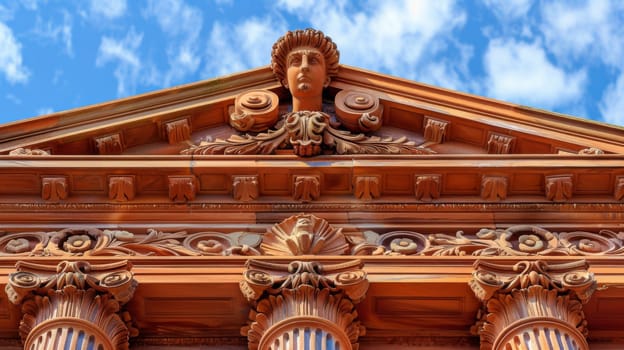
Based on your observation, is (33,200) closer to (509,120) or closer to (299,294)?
(299,294)

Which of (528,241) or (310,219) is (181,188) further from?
(528,241)

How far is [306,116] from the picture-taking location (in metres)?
18.0

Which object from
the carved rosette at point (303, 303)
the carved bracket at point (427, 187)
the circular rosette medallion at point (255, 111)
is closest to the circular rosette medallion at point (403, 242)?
the carved bracket at point (427, 187)

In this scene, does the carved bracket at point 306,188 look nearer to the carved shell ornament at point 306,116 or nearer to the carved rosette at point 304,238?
the carved shell ornament at point 306,116

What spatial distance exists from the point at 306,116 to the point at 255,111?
1020 mm

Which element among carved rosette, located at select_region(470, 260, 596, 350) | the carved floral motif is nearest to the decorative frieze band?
carved rosette, located at select_region(470, 260, 596, 350)

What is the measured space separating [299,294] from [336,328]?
671 millimetres

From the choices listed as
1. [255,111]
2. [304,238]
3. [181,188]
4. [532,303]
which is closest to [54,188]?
[181,188]

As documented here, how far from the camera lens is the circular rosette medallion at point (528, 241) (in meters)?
15.4

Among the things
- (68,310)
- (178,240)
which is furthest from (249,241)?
(68,310)

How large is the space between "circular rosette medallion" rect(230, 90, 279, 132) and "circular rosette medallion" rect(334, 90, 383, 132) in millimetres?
1065

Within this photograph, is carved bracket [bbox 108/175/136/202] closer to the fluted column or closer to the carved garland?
the carved garland

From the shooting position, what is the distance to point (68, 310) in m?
13.5

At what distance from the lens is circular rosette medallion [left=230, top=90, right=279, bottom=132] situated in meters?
18.4
